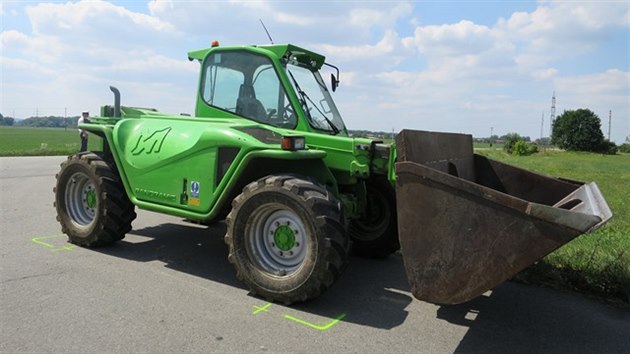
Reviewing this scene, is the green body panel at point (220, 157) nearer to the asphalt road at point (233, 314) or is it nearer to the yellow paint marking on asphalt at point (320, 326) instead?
the asphalt road at point (233, 314)

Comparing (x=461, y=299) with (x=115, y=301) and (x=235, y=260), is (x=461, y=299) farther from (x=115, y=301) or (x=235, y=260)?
(x=115, y=301)

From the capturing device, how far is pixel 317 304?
14.1 feet

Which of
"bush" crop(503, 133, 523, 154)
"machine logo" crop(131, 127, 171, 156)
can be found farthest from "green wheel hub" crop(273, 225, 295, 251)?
"bush" crop(503, 133, 523, 154)

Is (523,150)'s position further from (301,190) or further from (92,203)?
(301,190)

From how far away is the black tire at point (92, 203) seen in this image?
5602 millimetres

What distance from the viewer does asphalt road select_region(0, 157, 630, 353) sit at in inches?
138

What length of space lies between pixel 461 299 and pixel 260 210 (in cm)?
195

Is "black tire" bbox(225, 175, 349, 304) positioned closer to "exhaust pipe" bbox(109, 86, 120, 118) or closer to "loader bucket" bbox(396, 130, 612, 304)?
"loader bucket" bbox(396, 130, 612, 304)

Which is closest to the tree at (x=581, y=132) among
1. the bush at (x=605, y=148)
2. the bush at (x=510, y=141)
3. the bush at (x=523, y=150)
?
the bush at (x=605, y=148)

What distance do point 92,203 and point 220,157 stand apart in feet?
7.53

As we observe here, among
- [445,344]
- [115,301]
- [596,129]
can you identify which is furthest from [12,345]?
[596,129]

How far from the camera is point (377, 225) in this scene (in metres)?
5.99

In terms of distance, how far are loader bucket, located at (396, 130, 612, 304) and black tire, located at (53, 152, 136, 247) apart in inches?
141

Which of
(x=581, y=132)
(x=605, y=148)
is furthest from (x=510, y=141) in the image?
(x=605, y=148)
